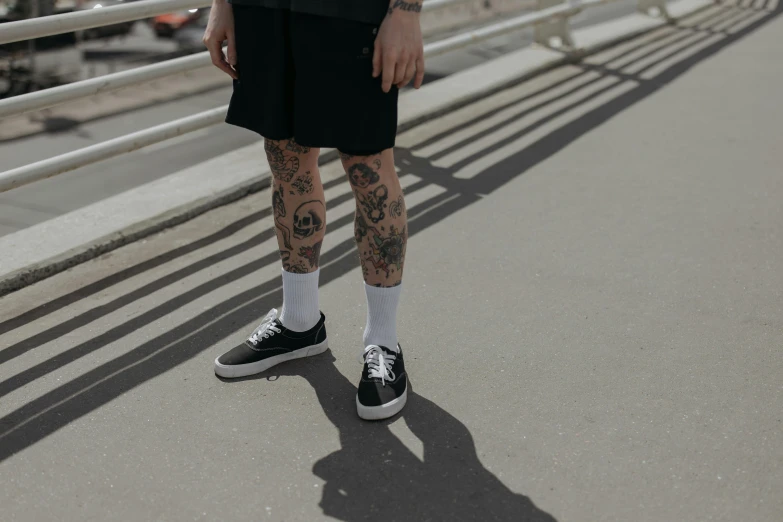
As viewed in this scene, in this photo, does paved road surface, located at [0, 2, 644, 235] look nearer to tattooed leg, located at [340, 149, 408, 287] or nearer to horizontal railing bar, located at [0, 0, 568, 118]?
horizontal railing bar, located at [0, 0, 568, 118]

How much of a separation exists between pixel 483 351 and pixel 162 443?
42.8 inches

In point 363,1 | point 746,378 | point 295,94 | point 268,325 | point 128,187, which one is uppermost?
point 363,1

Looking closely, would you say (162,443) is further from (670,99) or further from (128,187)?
(670,99)

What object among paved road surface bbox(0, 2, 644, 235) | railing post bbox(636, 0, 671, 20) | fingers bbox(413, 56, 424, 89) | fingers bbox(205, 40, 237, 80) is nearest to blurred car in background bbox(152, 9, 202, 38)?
paved road surface bbox(0, 2, 644, 235)

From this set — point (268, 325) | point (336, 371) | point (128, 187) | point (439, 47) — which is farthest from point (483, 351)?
point (128, 187)

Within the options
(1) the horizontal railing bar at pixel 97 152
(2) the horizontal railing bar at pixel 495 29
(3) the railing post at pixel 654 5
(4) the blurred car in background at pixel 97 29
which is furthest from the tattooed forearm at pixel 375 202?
(4) the blurred car in background at pixel 97 29

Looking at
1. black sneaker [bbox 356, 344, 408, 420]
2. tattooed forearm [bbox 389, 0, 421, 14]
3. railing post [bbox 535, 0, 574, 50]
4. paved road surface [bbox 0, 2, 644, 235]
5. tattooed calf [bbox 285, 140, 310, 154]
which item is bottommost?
paved road surface [bbox 0, 2, 644, 235]

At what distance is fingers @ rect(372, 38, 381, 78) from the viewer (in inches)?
90.5

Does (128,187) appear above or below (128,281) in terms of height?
below

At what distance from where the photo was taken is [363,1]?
2305mm

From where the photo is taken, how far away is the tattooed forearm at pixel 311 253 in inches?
109

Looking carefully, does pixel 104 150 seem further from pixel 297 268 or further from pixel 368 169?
pixel 368 169

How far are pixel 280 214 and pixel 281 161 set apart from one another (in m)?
0.18

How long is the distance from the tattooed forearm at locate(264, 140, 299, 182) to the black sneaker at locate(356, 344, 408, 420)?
58 cm
